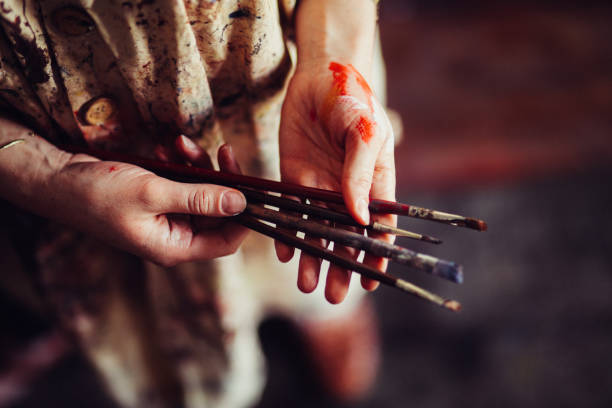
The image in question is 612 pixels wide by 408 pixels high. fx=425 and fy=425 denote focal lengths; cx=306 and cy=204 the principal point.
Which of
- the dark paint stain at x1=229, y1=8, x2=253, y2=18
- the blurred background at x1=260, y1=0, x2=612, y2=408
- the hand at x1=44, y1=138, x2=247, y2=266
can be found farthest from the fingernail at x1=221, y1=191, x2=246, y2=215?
the blurred background at x1=260, y1=0, x2=612, y2=408

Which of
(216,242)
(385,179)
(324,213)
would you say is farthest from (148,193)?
(385,179)

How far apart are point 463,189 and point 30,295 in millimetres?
1564

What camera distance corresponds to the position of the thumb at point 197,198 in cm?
61

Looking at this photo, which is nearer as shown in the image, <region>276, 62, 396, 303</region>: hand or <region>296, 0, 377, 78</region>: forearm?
<region>276, 62, 396, 303</region>: hand

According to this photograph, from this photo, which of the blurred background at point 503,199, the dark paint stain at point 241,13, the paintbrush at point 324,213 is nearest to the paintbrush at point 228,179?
the paintbrush at point 324,213

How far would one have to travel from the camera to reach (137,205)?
2.01ft

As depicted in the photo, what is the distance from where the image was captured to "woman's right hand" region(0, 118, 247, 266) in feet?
2.00

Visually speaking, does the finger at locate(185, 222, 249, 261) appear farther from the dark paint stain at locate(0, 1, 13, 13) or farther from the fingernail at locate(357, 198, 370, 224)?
the dark paint stain at locate(0, 1, 13, 13)

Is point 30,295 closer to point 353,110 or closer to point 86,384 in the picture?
point 86,384

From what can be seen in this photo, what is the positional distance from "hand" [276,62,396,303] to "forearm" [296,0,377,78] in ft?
0.07

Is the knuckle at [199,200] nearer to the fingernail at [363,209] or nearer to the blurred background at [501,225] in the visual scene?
the fingernail at [363,209]

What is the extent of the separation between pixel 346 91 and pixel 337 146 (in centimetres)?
9

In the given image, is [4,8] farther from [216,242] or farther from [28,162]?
[216,242]

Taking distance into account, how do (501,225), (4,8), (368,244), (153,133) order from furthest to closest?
(501,225), (153,133), (368,244), (4,8)
